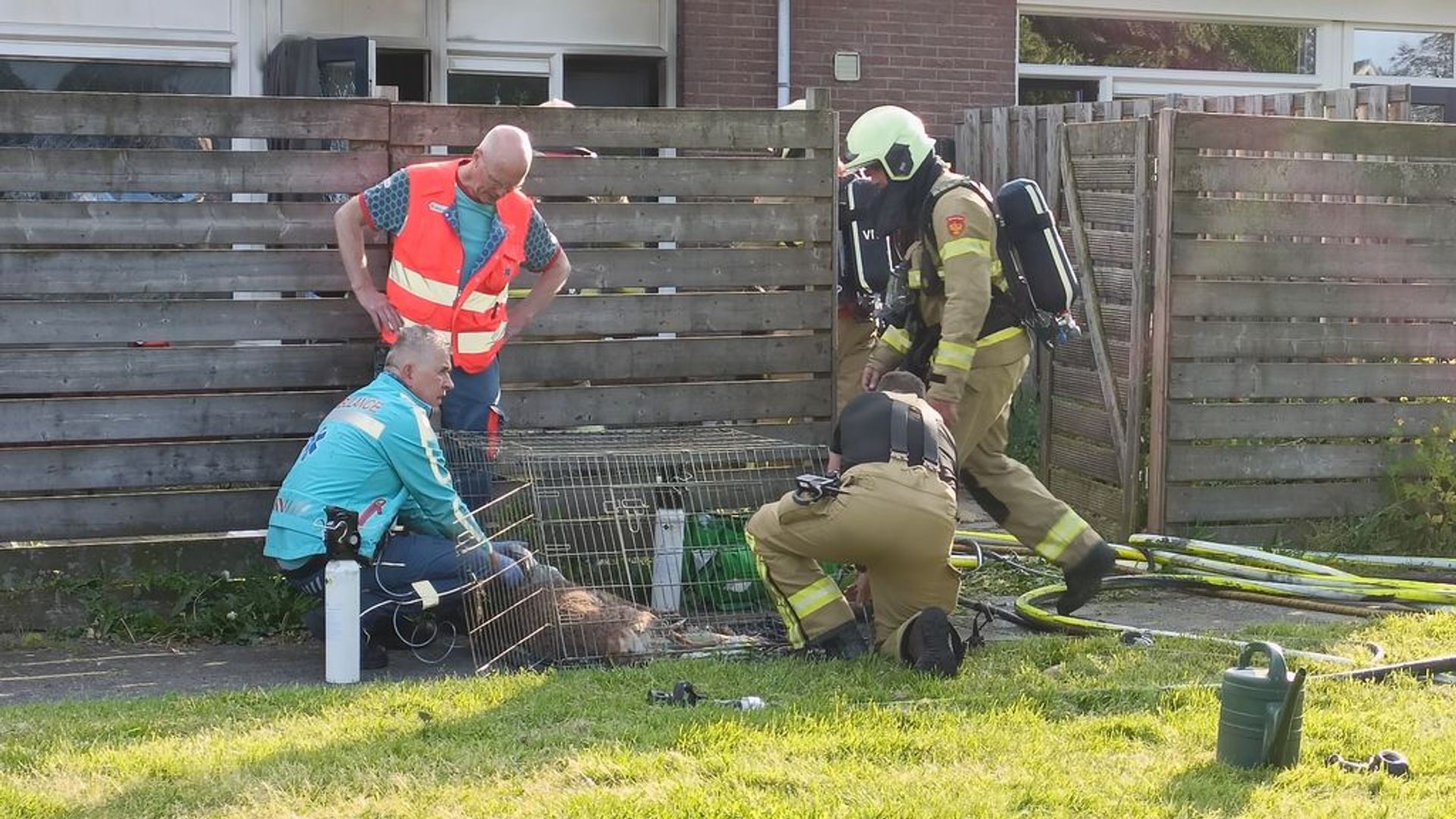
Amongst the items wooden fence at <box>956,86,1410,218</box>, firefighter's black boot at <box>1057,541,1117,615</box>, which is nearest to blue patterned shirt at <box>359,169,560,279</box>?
firefighter's black boot at <box>1057,541,1117,615</box>

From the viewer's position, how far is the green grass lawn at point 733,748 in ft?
16.4

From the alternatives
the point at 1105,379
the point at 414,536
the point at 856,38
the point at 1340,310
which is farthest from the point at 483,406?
the point at 856,38

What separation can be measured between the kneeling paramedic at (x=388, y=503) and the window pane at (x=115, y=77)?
Result: 17.6 feet

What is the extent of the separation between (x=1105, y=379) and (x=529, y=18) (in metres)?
5.36

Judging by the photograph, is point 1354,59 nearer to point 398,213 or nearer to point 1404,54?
point 1404,54

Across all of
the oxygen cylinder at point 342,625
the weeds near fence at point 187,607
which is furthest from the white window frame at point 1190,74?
the oxygen cylinder at point 342,625

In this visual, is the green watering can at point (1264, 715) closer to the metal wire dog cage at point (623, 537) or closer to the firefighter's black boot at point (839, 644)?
the firefighter's black boot at point (839, 644)

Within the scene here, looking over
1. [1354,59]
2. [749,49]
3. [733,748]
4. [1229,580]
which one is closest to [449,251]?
[733,748]

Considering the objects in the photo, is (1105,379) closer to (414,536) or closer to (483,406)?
(483,406)

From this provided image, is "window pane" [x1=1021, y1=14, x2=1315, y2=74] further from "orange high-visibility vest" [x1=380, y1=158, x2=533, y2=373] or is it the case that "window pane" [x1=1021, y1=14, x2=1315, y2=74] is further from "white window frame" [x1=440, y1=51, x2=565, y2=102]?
"orange high-visibility vest" [x1=380, y1=158, x2=533, y2=373]

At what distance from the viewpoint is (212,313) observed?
25.5 feet

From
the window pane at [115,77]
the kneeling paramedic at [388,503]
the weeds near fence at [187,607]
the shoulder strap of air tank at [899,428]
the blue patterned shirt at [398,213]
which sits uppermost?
the window pane at [115,77]

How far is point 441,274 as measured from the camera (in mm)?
7625

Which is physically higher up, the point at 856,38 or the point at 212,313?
the point at 856,38
